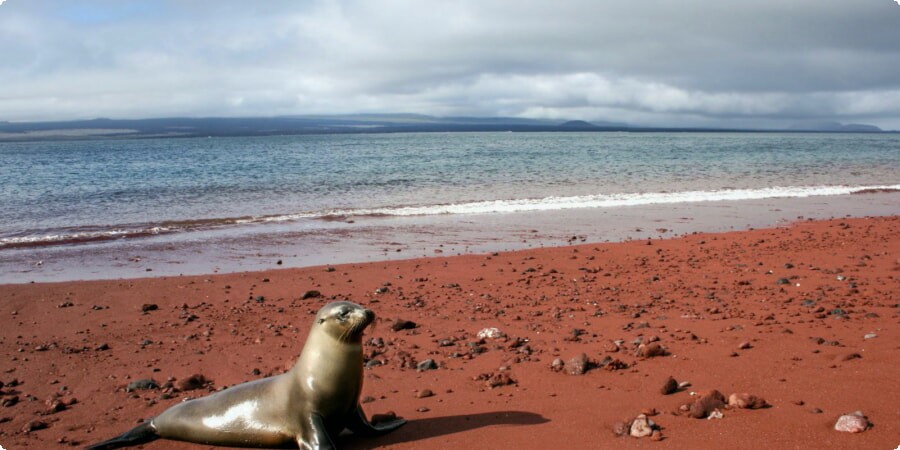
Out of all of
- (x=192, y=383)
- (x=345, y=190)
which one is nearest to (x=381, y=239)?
(x=192, y=383)

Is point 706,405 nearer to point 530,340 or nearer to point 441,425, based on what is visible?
point 441,425

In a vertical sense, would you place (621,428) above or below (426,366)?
above

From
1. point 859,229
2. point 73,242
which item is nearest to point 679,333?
point 859,229

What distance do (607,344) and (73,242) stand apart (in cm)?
1641

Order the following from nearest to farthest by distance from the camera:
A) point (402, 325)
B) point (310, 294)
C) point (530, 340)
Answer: point (530, 340) → point (402, 325) → point (310, 294)

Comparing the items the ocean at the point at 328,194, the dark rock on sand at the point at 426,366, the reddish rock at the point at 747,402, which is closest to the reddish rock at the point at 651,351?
the reddish rock at the point at 747,402

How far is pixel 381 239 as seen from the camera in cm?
1859

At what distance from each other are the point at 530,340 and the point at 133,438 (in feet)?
15.1

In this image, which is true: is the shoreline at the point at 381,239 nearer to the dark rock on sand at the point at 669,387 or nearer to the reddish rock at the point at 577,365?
the reddish rock at the point at 577,365

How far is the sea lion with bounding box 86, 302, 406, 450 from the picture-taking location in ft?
19.2

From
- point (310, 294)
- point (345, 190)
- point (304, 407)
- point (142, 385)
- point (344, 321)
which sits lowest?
point (142, 385)

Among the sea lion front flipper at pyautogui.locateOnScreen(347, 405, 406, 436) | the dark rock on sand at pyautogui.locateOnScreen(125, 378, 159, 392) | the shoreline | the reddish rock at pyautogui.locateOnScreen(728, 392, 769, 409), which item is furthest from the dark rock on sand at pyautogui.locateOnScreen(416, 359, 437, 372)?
the shoreline

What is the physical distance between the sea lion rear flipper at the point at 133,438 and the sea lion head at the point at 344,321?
6.14 feet

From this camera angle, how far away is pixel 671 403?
20.6 ft
